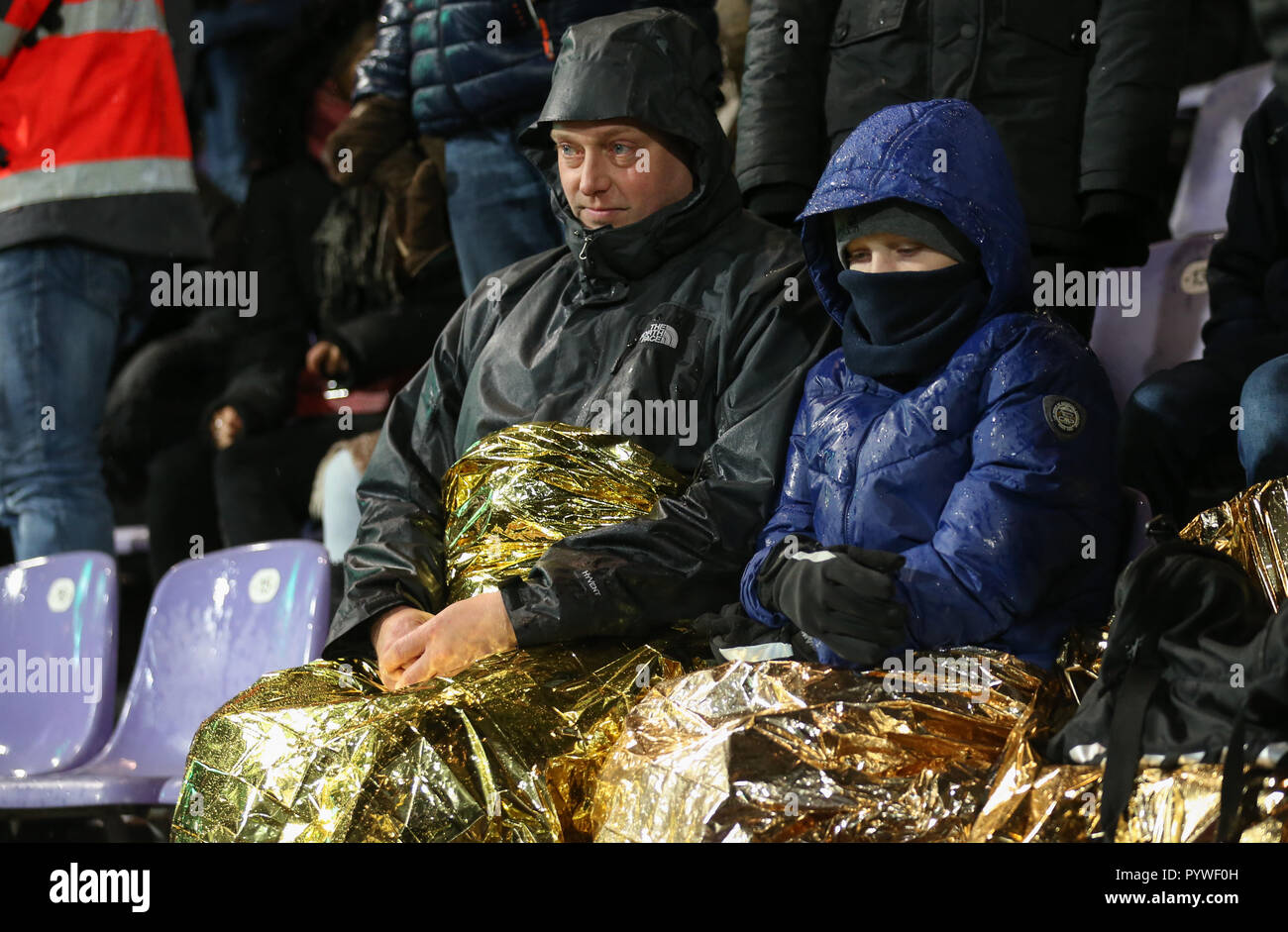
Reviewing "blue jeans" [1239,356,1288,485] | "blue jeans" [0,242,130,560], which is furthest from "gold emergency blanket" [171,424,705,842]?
"blue jeans" [0,242,130,560]

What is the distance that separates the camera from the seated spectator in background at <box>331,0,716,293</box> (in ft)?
11.2

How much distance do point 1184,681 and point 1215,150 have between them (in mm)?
2301

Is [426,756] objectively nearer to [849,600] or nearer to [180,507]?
[849,600]

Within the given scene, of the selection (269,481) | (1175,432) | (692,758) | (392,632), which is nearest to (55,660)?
(269,481)

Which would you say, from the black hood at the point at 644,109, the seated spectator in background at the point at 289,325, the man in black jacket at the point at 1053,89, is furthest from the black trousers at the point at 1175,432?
the seated spectator in background at the point at 289,325

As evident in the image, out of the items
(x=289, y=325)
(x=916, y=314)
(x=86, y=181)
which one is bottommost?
(x=289, y=325)

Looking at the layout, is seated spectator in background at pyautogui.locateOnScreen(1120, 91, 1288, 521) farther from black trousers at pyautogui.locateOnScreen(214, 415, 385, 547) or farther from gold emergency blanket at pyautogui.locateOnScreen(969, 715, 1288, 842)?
black trousers at pyautogui.locateOnScreen(214, 415, 385, 547)

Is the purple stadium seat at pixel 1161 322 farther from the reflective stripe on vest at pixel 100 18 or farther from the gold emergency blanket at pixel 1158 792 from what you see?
the reflective stripe on vest at pixel 100 18

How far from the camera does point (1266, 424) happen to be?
6.91 feet

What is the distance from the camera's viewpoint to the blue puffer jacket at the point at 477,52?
3.40 metres

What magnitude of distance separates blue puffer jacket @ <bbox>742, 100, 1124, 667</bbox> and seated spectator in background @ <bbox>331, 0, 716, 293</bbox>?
1423 millimetres

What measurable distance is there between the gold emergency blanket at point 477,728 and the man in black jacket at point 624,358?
0.08 metres

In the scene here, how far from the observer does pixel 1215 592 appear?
161 centimetres
